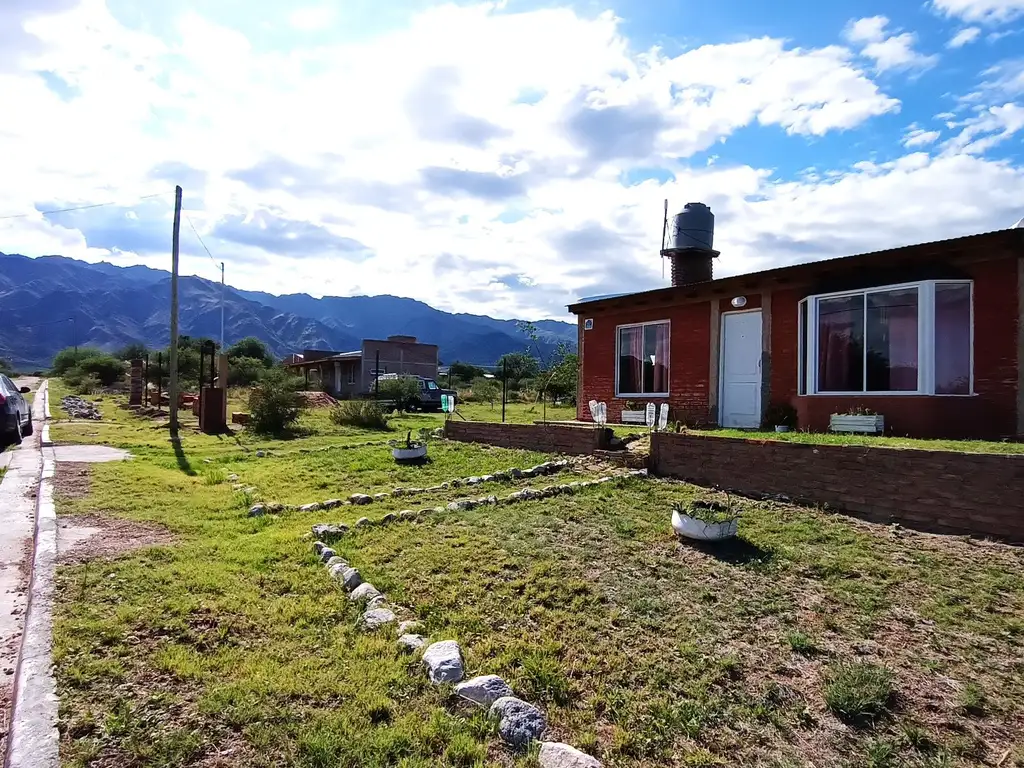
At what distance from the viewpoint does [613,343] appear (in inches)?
551

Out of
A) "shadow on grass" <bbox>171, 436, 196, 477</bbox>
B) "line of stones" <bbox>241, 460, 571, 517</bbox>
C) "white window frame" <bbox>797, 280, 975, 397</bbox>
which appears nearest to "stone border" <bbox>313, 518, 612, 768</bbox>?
"line of stones" <bbox>241, 460, 571, 517</bbox>

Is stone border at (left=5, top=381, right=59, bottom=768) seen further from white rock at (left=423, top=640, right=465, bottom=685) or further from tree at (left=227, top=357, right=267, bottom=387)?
tree at (left=227, top=357, right=267, bottom=387)

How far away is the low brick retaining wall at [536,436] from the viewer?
9.70 metres

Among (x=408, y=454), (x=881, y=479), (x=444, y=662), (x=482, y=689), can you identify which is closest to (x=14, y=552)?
(x=444, y=662)

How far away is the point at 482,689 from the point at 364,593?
1532 millimetres

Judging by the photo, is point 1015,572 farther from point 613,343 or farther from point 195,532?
point 613,343

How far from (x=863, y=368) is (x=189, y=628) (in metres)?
9.50

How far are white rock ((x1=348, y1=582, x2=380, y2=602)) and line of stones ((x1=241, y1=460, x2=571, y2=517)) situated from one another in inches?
114

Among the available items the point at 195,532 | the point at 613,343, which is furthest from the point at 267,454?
the point at 613,343

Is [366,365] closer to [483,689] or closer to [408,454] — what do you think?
[408,454]

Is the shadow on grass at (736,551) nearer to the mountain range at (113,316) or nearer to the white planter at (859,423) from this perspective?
the white planter at (859,423)

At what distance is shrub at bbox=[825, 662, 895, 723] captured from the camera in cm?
298

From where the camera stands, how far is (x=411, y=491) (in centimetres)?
791

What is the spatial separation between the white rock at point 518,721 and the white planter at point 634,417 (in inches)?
394
